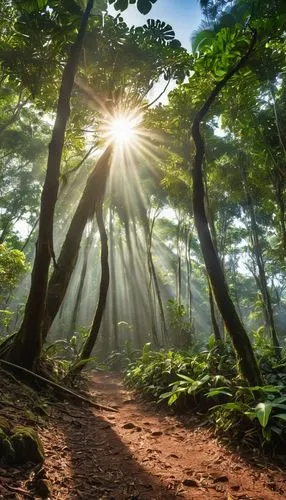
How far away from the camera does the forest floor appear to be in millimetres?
2674

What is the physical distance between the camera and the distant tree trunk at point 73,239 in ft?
23.3

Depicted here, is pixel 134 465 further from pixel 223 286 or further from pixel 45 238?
pixel 45 238

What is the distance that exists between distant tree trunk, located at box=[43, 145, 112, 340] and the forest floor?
2.38 meters

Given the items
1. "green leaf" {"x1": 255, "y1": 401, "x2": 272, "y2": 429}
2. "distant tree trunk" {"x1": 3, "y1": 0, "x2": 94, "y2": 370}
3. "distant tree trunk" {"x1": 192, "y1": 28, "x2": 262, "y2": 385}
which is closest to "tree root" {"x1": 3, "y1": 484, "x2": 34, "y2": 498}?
"green leaf" {"x1": 255, "y1": 401, "x2": 272, "y2": 429}

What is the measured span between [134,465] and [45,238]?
322cm

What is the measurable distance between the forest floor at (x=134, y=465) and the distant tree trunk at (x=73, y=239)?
7.81ft

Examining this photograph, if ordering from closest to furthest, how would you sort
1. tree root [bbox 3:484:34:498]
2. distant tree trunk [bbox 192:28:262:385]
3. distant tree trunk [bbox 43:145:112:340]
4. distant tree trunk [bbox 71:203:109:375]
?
tree root [bbox 3:484:34:498]
distant tree trunk [bbox 192:28:262:385]
distant tree trunk [bbox 43:145:112:340]
distant tree trunk [bbox 71:203:109:375]

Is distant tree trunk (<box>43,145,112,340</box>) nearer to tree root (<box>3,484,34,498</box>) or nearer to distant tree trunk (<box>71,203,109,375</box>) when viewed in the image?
distant tree trunk (<box>71,203,109,375</box>)

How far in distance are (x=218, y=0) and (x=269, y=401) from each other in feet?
31.4

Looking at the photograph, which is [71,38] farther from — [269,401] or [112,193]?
[112,193]

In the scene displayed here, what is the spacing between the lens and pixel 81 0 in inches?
217

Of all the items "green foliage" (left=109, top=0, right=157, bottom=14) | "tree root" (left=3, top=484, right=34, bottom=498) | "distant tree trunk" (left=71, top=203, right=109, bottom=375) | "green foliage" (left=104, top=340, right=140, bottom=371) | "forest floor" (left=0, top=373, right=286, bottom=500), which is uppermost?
"green foliage" (left=109, top=0, right=157, bottom=14)

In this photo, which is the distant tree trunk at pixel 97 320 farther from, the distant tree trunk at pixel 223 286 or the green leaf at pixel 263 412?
the green leaf at pixel 263 412

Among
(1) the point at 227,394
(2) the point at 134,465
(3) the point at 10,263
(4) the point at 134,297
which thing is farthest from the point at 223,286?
(4) the point at 134,297
